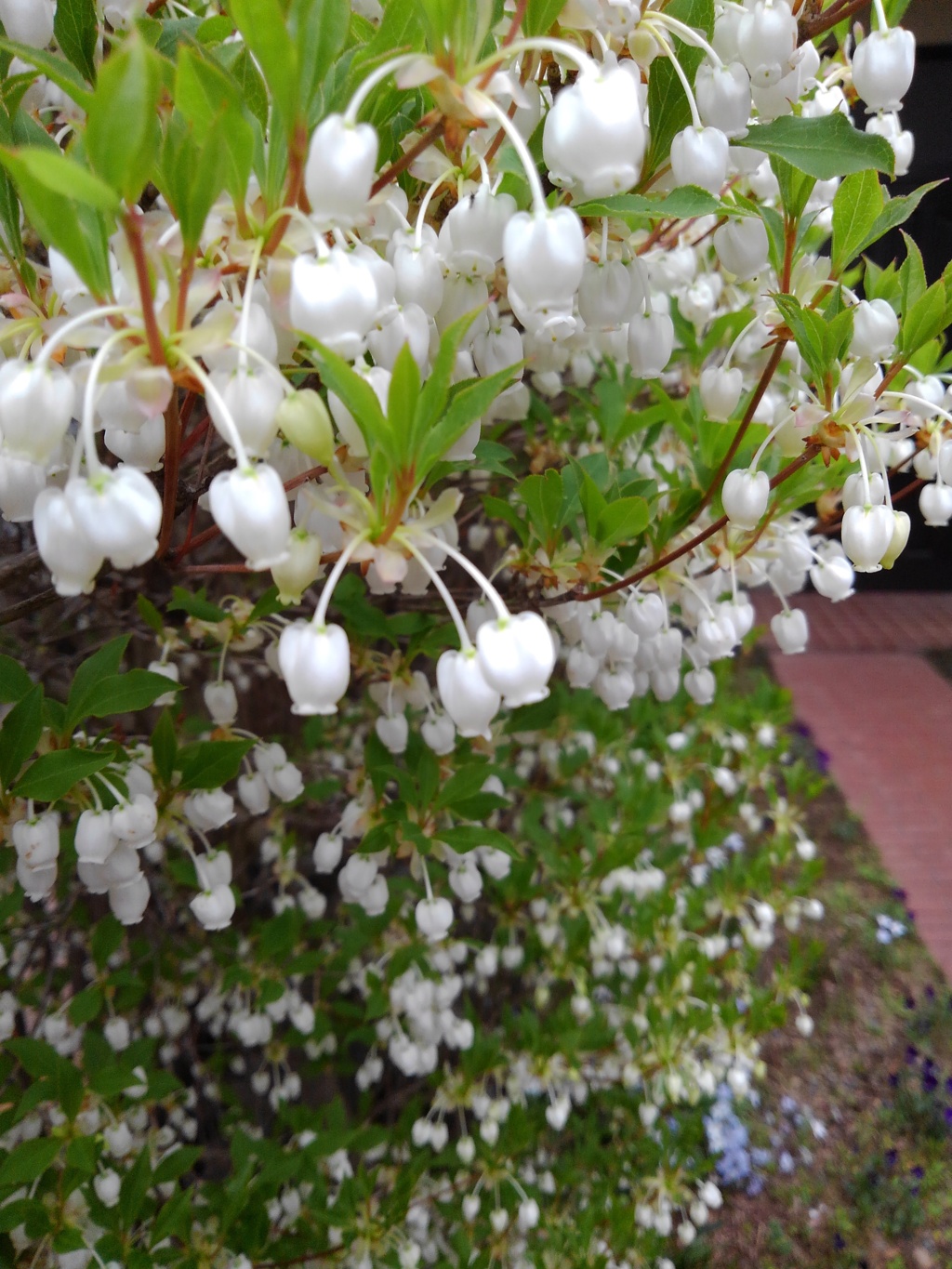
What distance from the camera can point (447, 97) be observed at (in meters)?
0.63

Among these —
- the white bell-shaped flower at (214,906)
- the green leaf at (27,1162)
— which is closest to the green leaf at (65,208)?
the white bell-shaped flower at (214,906)

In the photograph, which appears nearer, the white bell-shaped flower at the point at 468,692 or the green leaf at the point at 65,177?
the green leaf at the point at 65,177

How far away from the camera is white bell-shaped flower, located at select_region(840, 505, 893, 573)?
0.90 m

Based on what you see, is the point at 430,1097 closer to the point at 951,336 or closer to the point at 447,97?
the point at 447,97

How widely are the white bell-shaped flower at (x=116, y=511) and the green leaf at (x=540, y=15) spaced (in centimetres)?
47

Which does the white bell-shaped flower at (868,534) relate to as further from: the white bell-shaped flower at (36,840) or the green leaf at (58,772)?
the white bell-shaped flower at (36,840)

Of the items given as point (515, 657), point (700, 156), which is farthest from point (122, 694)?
point (700, 156)

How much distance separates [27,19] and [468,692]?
74 cm

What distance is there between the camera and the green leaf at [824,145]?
0.77 meters

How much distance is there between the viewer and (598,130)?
59 cm

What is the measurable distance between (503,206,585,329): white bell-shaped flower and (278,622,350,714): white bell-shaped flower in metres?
0.27

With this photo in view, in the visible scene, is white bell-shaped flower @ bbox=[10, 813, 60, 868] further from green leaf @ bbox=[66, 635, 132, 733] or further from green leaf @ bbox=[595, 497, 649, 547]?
green leaf @ bbox=[595, 497, 649, 547]

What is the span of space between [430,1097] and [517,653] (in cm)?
207

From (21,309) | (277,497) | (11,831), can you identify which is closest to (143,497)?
(277,497)
